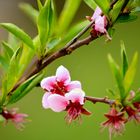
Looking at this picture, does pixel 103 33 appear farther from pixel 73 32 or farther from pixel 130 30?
pixel 130 30

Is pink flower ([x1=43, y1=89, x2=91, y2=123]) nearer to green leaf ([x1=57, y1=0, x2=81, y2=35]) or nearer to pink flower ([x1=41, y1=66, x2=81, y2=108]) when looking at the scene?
Answer: pink flower ([x1=41, y1=66, x2=81, y2=108])

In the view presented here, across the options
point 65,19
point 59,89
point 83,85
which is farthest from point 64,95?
point 83,85

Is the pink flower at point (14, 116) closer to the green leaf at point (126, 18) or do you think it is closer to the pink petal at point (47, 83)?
the pink petal at point (47, 83)

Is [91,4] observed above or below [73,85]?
above

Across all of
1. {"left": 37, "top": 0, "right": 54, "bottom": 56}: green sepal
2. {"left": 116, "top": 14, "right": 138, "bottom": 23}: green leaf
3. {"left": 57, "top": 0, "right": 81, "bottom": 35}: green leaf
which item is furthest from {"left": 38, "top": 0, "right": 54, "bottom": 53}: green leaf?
{"left": 57, "top": 0, "right": 81, "bottom": 35}: green leaf

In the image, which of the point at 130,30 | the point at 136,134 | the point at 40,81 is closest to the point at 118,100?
the point at 40,81

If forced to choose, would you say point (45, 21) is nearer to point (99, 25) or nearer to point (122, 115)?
point (99, 25)
